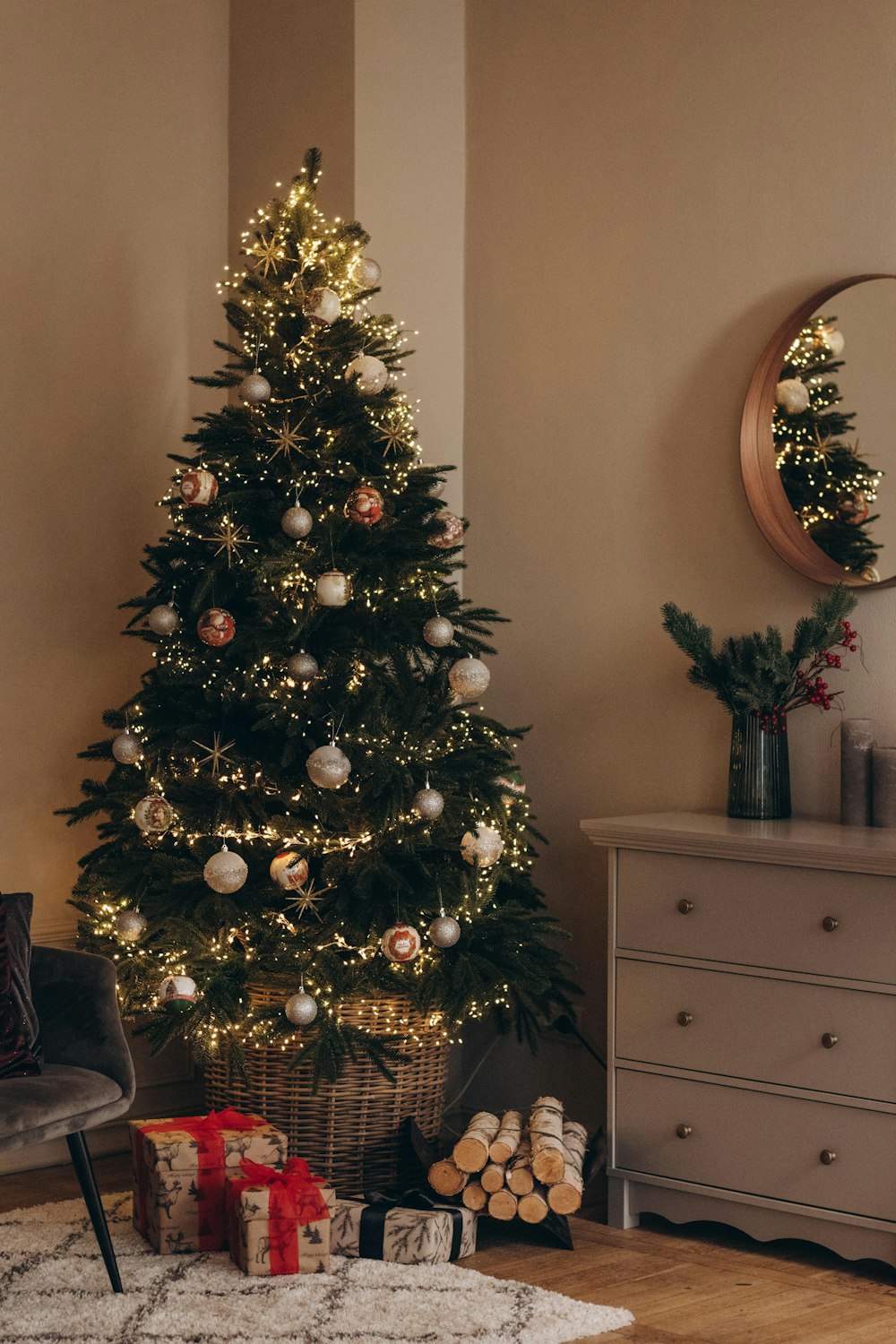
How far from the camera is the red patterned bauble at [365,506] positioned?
327 cm

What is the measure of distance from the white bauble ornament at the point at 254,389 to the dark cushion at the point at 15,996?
1222mm

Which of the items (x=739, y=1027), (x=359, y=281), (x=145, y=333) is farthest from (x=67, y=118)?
(x=739, y=1027)

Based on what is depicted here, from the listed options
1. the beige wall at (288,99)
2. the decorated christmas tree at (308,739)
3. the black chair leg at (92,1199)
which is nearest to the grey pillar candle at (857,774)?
Answer: the decorated christmas tree at (308,739)

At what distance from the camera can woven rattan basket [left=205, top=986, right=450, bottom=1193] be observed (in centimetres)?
337

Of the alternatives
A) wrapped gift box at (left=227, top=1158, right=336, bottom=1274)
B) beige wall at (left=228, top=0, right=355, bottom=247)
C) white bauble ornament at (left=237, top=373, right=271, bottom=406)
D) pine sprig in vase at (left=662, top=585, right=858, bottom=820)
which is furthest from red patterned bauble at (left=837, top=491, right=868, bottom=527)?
wrapped gift box at (left=227, top=1158, right=336, bottom=1274)

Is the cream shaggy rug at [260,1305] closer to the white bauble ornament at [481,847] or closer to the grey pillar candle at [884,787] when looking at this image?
the white bauble ornament at [481,847]

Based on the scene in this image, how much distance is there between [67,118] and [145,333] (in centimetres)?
59

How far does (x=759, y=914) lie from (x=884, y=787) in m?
0.41

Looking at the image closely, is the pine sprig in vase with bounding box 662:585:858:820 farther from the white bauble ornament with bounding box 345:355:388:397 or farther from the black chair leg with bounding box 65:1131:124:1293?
the black chair leg with bounding box 65:1131:124:1293

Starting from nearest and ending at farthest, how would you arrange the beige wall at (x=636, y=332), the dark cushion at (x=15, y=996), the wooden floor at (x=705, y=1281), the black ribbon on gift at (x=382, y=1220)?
the wooden floor at (x=705, y=1281), the dark cushion at (x=15, y=996), the black ribbon on gift at (x=382, y=1220), the beige wall at (x=636, y=332)

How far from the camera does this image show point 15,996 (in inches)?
113

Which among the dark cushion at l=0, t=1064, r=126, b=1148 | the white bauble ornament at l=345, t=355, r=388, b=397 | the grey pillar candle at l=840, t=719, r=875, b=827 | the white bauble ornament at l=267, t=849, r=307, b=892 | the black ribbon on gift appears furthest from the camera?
the white bauble ornament at l=345, t=355, r=388, b=397

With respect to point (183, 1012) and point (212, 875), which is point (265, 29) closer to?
point (212, 875)

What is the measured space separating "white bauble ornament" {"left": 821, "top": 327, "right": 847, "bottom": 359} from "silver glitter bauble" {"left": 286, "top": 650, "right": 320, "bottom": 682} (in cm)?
140
